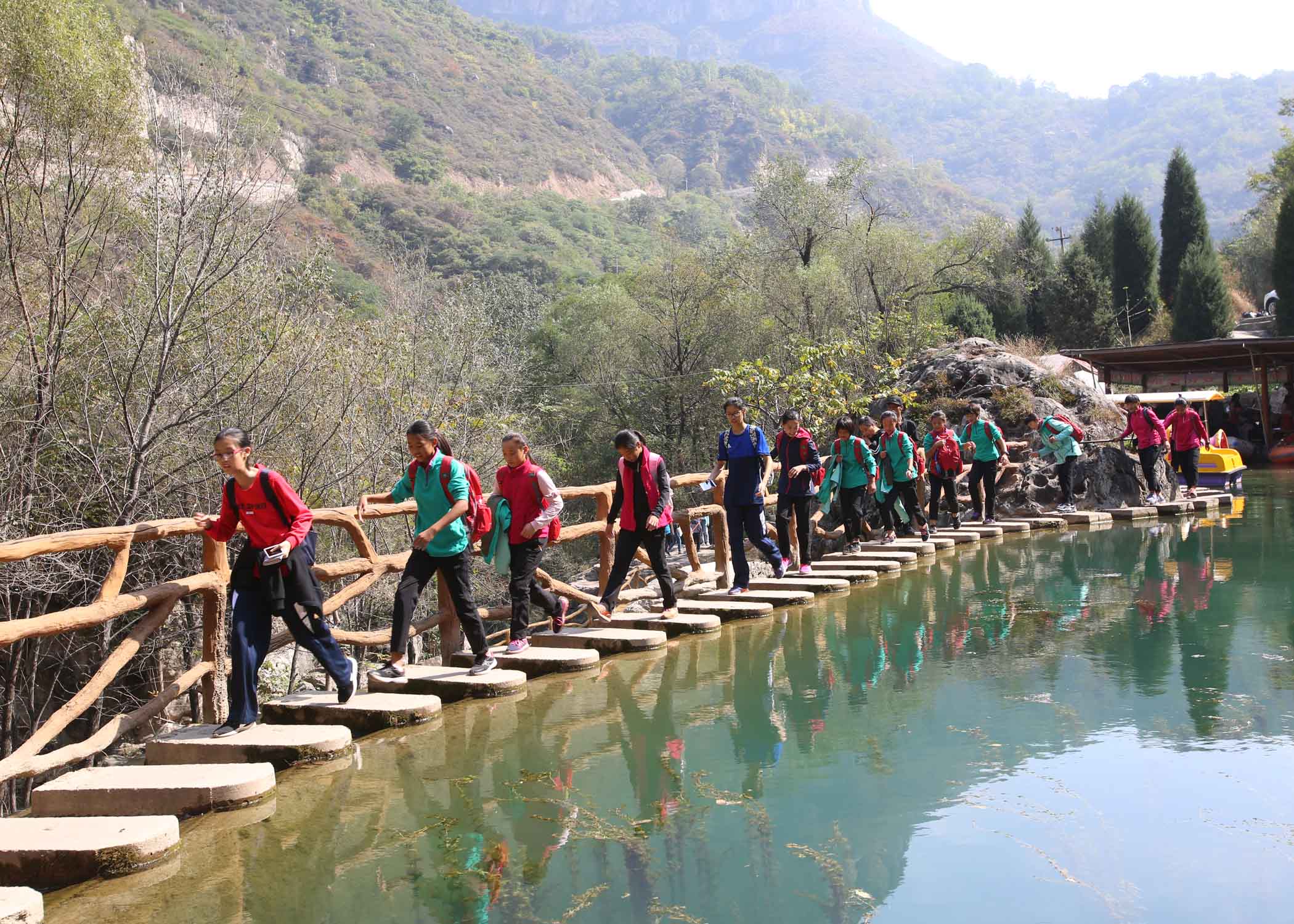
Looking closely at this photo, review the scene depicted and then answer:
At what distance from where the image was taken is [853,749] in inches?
207

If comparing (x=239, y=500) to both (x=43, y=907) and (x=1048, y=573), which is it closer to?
(x=43, y=907)

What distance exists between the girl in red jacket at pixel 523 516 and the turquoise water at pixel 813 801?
634mm

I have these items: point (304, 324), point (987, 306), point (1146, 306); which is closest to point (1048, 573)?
point (304, 324)

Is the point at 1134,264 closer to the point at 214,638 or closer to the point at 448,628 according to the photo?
the point at 448,628

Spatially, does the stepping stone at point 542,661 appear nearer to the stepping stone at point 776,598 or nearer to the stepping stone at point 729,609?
the stepping stone at point 729,609

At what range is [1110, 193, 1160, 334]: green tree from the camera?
164 ft

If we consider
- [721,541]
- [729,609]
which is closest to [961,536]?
[721,541]

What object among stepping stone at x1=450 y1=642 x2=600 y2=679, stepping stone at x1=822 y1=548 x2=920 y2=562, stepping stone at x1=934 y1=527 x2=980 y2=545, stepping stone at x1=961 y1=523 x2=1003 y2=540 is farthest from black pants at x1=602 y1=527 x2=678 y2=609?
stepping stone at x1=961 y1=523 x2=1003 y2=540

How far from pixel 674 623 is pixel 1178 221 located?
163ft

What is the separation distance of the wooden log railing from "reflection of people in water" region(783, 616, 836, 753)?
5.96ft

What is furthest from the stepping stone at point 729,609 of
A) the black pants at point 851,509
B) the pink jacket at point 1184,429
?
the pink jacket at point 1184,429

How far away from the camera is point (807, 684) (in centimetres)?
665

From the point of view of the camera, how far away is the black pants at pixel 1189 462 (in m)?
17.0

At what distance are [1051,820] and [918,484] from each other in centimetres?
1069
